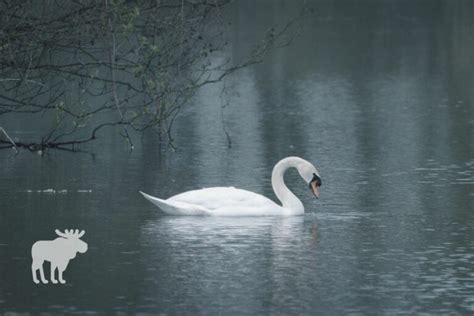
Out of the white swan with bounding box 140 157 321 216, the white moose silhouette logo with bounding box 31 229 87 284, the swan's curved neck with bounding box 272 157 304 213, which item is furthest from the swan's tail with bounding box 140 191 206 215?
the white moose silhouette logo with bounding box 31 229 87 284

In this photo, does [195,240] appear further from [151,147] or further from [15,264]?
[151,147]

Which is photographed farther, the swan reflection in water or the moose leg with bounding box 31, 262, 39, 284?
the moose leg with bounding box 31, 262, 39, 284

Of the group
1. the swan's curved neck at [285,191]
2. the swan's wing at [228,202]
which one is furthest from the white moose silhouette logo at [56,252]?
the swan's curved neck at [285,191]

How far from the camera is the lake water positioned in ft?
45.8

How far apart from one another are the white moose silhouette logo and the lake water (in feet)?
0.50

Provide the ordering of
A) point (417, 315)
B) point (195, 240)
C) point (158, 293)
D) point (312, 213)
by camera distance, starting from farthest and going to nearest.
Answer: point (312, 213) < point (195, 240) < point (158, 293) < point (417, 315)

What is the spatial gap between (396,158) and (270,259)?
940cm

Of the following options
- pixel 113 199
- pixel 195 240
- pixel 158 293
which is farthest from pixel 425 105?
pixel 158 293

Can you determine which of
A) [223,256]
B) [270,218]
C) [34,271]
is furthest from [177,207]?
[34,271]

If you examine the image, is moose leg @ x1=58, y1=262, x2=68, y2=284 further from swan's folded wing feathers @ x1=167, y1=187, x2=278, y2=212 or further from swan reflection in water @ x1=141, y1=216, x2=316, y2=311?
swan's folded wing feathers @ x1=167, y1=187, x2=278, y2=212

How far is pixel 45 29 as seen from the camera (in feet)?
63.8

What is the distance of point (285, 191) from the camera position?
1898 centimetres

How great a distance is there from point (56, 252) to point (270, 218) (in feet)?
14.2

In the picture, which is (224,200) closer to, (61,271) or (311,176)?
(311,176)
